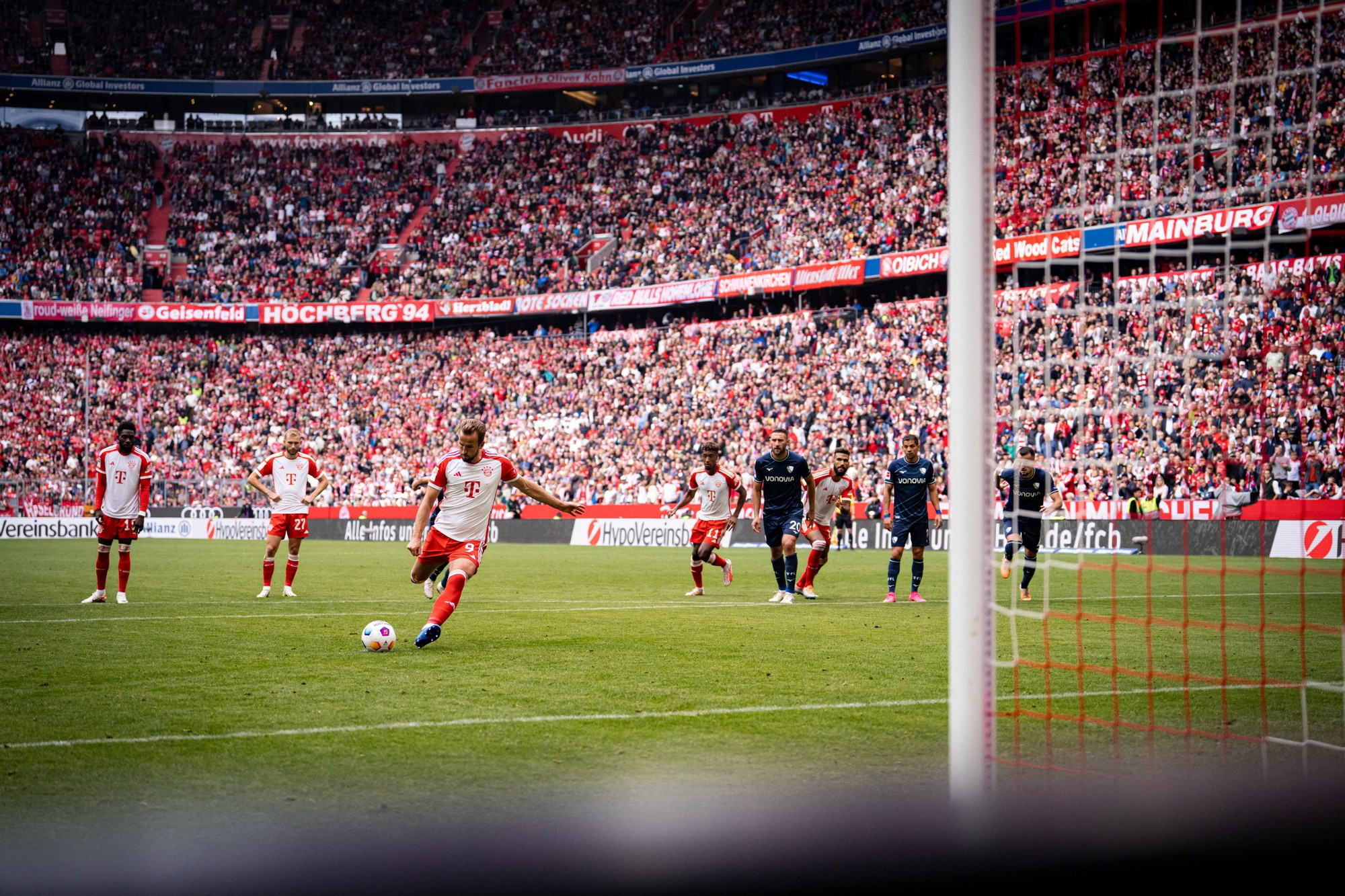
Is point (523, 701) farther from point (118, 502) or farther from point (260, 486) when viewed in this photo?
point (260, 486)

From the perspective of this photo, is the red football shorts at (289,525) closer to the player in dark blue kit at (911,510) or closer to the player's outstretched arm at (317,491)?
the player's outstretched arm at (317,491)

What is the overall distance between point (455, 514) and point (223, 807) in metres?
6.03

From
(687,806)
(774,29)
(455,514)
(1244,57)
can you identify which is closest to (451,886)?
(687,806)

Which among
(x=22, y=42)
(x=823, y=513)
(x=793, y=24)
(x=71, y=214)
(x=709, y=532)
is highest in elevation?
(x=22, y=42)

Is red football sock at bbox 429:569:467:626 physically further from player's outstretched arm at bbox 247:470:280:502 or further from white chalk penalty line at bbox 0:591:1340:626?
player's outstretched arm at bbox 247:470:280:502

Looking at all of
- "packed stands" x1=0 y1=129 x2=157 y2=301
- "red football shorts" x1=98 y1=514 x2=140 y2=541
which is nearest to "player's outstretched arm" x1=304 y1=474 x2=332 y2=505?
"red football shorts" x1=98 y1=514 x2=140 y2=541

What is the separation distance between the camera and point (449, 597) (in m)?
10.7

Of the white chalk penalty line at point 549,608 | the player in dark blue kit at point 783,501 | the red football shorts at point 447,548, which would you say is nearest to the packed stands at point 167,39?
the white chalk penalty line at point 549,608

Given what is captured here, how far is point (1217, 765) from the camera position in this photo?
620cm

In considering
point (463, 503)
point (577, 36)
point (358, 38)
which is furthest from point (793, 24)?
point (463, 503)

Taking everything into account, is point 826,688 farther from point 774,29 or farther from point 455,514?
point 774,29

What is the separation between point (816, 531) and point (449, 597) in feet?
24.2

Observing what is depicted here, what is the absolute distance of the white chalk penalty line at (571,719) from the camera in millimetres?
6688

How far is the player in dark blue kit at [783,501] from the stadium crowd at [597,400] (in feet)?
10.6
